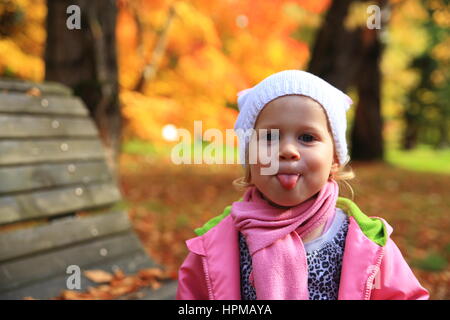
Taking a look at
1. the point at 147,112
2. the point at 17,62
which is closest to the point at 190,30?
the point at 147,112

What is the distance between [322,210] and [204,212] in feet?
17.0

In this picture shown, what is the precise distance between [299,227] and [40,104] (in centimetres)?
182

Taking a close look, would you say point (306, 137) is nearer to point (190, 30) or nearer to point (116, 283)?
point (116, 283)

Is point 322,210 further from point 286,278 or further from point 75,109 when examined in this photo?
point 75,109

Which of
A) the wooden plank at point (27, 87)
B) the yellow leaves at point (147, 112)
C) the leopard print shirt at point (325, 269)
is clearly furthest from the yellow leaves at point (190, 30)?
the leopard print shirt at point (325, 269)

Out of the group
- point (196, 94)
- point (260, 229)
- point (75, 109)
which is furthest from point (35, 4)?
point (260, 229)

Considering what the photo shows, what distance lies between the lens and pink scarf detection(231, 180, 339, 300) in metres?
1.59

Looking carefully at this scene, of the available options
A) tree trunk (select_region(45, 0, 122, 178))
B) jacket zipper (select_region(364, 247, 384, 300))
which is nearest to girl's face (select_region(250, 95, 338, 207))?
jacket zipper (select_region(364, 247, 384, 300))

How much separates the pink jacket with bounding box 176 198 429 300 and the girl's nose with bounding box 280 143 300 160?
348mm

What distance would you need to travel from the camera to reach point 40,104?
9.36 feet

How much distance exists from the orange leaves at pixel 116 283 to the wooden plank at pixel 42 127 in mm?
799

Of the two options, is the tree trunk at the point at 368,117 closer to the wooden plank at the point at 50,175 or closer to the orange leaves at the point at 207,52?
the orange leaves at the point at 207,52

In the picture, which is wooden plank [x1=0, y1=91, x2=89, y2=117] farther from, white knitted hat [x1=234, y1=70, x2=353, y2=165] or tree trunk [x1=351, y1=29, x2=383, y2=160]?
tree trunk [x1=351, y1=29, x2=383, y2=160]
